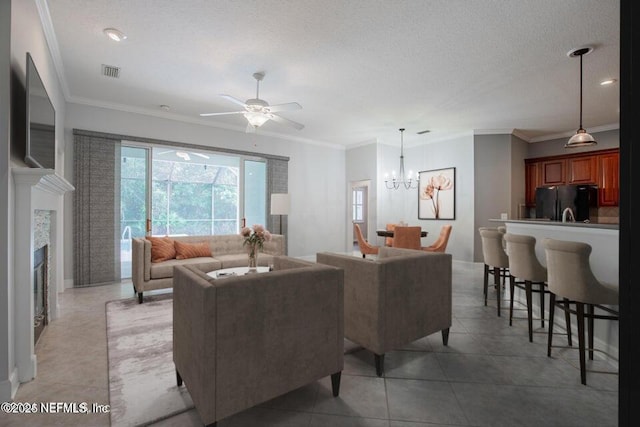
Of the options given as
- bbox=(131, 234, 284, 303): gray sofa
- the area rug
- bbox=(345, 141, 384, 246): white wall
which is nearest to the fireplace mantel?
the area rug

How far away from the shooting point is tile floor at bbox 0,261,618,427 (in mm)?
1777

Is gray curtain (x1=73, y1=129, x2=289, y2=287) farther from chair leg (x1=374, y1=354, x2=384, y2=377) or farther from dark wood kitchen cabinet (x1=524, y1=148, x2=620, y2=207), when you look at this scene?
dark wood kitchen cabinet (x1=524, y1=148, x2=620, y2=207)

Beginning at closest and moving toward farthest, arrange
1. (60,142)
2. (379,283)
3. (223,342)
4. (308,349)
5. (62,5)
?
(223,342) < (308,349) < (379,283) < (62,5) < (60,142)

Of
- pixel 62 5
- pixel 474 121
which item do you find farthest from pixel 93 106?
pixel 474 121

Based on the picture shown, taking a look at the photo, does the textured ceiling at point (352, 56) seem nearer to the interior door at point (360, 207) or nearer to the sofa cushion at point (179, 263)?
the sofa cushion at point (179, 263)

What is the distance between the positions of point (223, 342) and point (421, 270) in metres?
1.56

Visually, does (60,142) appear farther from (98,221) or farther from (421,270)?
(421,270)

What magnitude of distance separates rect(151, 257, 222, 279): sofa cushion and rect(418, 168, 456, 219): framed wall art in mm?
4821

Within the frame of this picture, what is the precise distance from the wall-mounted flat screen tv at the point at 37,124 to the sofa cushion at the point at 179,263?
168 cm

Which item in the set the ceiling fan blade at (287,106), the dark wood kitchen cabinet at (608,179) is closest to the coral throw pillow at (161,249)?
the ceiling fan blade at (287,106)

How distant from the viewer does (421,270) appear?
2441mm

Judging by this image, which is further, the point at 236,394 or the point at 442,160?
the point at 442,160

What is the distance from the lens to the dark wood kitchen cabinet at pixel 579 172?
583 centimetres

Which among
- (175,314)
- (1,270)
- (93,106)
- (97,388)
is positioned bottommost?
(97,388)
